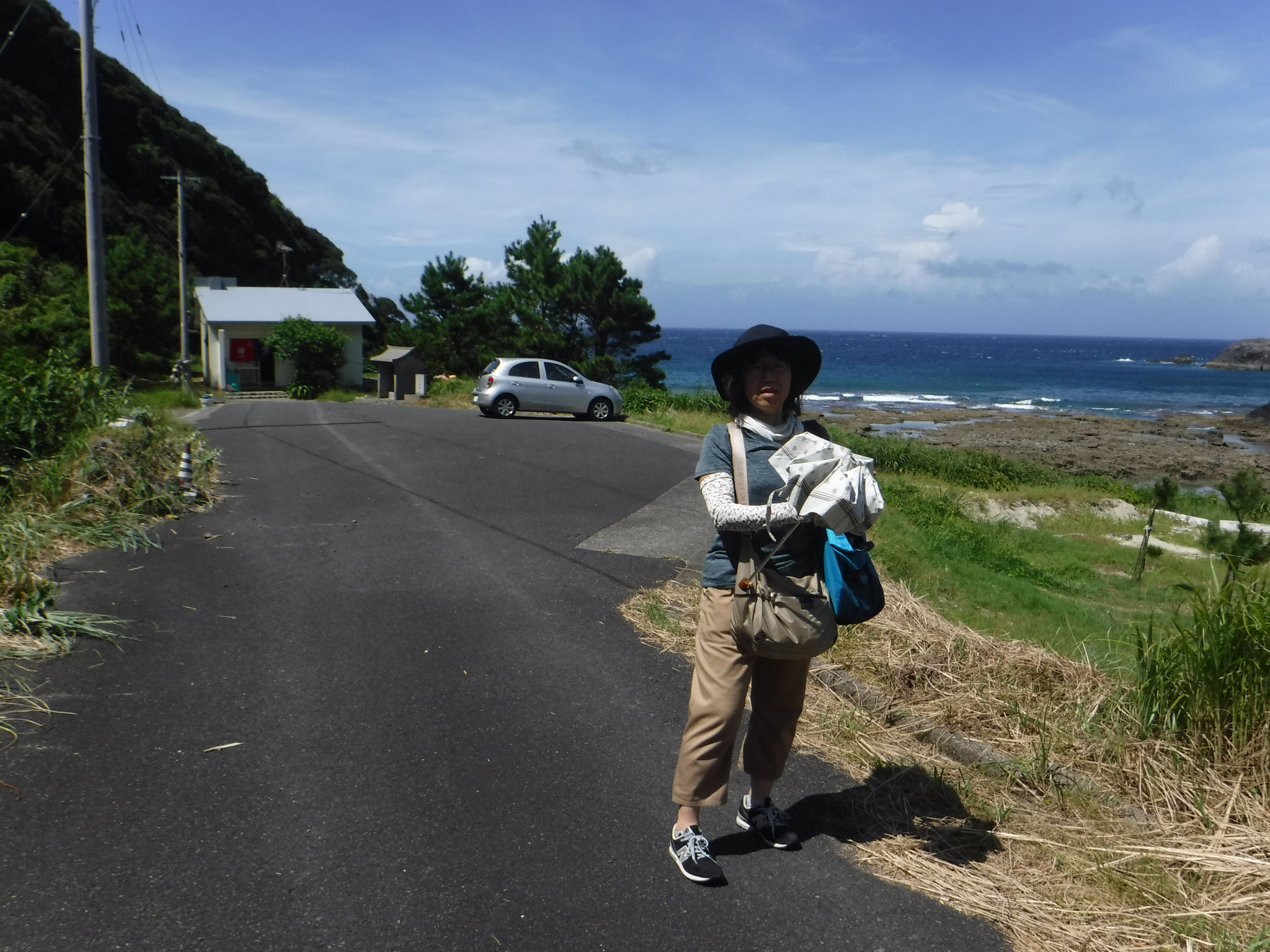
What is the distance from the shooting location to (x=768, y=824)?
3727mm

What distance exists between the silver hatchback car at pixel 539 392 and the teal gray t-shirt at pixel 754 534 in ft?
63.7

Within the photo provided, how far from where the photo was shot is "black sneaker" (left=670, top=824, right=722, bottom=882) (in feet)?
11.2

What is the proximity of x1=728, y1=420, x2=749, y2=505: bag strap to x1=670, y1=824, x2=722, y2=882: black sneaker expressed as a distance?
119 centimetres

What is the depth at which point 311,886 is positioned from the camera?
328cm

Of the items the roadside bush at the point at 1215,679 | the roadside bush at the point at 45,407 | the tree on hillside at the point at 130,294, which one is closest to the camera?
the roadside bush at the point at 1215,679

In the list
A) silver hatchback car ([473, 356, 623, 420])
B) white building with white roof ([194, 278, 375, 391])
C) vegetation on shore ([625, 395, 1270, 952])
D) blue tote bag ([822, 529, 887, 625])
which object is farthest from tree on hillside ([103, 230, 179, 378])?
blue tote bag ([822, 529, 887, 625])

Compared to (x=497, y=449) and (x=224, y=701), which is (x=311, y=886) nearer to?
(x=224, y=701)

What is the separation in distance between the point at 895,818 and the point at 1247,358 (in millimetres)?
152679

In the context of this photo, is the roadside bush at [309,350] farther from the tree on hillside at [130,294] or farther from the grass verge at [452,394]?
the grass verge at [452,394]

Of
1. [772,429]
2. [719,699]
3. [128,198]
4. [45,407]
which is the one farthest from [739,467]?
[128,198]

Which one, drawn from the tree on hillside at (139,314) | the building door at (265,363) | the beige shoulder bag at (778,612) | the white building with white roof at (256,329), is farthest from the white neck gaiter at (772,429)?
the building door at (265,363)

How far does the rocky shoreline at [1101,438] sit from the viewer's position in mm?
38656

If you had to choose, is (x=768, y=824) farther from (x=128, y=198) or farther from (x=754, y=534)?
(x=128, y=198)

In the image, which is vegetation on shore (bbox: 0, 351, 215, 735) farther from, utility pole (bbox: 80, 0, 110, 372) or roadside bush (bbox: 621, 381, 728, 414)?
roadside bush (bbox: 621, 381, 728, 414)
